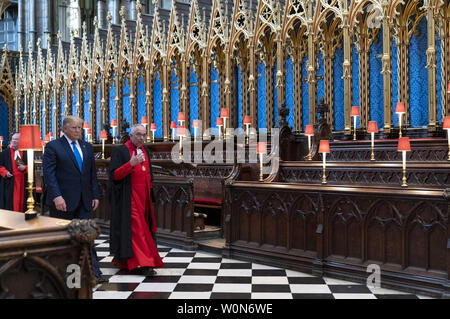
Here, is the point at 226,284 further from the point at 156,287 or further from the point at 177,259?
the point at 177,259

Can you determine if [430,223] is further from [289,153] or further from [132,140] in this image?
[289,153]

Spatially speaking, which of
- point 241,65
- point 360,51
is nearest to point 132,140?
point 360,51

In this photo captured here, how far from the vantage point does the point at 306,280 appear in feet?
15.9

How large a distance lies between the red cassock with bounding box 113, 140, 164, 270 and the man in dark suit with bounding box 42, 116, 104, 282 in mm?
544

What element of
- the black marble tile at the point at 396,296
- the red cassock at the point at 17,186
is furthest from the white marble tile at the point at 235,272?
the red cassock at the point at 17,186

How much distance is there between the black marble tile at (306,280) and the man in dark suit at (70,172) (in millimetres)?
2158

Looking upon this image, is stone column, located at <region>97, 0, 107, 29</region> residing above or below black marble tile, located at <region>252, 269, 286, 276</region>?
above

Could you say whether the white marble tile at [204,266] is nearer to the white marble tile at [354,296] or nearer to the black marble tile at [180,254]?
the black marble tile at [180,254]

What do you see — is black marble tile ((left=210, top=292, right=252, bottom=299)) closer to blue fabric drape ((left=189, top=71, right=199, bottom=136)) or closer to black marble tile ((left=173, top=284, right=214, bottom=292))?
black marble tile ((left=173, top=284, right=214, bottom=292))

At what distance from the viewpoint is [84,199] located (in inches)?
177

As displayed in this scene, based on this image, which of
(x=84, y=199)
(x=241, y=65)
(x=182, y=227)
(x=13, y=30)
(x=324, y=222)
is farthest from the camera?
(x=13, y=30)

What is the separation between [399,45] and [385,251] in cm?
617

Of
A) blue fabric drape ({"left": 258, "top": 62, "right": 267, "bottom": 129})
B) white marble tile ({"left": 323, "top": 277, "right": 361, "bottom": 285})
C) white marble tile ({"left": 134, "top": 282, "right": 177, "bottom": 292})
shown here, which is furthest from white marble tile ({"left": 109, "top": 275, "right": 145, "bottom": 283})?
blue fabric drape ({"left": 258, "top": 62, "right": 267, "bottom": 129})

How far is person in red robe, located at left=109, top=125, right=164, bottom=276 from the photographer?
502 centimetres
